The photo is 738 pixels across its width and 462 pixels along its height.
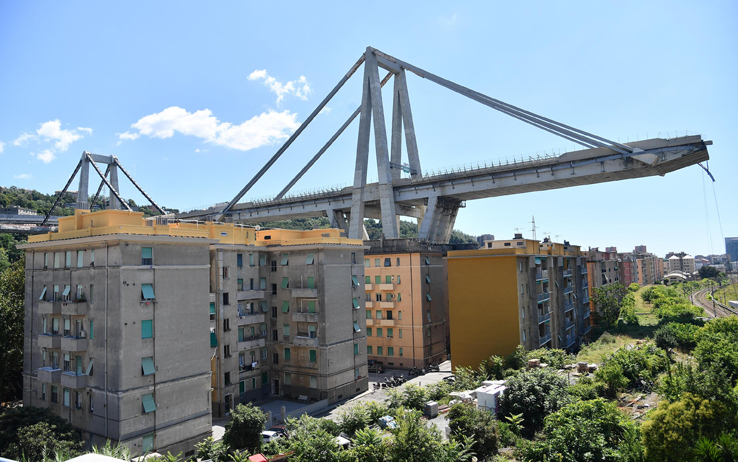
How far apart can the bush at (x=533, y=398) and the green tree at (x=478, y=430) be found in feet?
11.8

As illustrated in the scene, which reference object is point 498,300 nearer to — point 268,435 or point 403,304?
point 403,304

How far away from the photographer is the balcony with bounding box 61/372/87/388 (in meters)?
26.6

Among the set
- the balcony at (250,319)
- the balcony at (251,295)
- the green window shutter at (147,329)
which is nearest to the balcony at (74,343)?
the green window shutter at (147,329)

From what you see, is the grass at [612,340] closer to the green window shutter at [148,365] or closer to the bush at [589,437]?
the bush at [589,437]

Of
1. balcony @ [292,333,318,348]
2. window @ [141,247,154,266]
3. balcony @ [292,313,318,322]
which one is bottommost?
balcony @ [292,333,318,348]

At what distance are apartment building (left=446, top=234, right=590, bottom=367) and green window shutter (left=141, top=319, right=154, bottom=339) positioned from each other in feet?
83.4

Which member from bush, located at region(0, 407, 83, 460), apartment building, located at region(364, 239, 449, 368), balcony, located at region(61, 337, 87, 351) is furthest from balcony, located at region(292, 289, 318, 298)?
bush, located at region(0, 407, 83, 460)

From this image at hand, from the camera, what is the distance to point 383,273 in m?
51.8

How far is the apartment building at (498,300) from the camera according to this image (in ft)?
128

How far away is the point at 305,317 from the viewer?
3869cm

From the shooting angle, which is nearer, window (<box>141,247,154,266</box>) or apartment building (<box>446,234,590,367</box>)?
window (<box>141,247,154,266</box>)

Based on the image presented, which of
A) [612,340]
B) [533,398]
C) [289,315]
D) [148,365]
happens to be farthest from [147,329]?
[612,340]

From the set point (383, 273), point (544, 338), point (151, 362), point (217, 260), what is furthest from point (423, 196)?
point (151, 362)

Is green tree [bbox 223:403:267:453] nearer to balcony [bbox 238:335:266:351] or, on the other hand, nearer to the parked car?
the parked car
